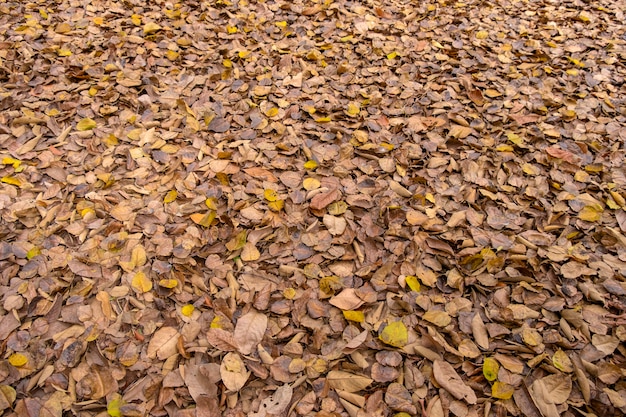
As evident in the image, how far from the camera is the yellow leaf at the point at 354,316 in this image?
71.7 inches

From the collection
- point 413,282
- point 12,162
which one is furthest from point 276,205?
point 12,162

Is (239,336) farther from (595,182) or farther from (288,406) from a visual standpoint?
(595,182)

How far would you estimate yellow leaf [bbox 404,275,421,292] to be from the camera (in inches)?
76.5

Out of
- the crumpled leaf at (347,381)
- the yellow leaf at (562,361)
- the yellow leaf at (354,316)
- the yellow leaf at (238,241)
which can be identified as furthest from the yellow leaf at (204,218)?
the yellow leaf at (562,361)

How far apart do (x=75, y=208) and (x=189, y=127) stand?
789 millimetres

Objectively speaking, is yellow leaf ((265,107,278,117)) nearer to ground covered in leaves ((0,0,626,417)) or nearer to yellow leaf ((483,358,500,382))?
ground covered in leaves ((0,0,626,417))

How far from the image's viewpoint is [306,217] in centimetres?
219

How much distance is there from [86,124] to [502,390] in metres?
2.57

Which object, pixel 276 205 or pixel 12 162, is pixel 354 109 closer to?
pixel 276 205

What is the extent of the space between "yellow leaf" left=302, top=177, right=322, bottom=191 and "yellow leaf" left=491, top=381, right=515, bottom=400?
1.23 meters

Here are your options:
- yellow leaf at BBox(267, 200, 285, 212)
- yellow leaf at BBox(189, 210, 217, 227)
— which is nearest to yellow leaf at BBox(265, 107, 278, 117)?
yellow leaf at BBox(267, 200, 285, 212)

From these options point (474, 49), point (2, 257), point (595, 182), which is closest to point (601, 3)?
point (474, 49)

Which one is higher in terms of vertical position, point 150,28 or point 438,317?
point 150,28

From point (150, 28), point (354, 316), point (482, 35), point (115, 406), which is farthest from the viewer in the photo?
point (482, 35)
